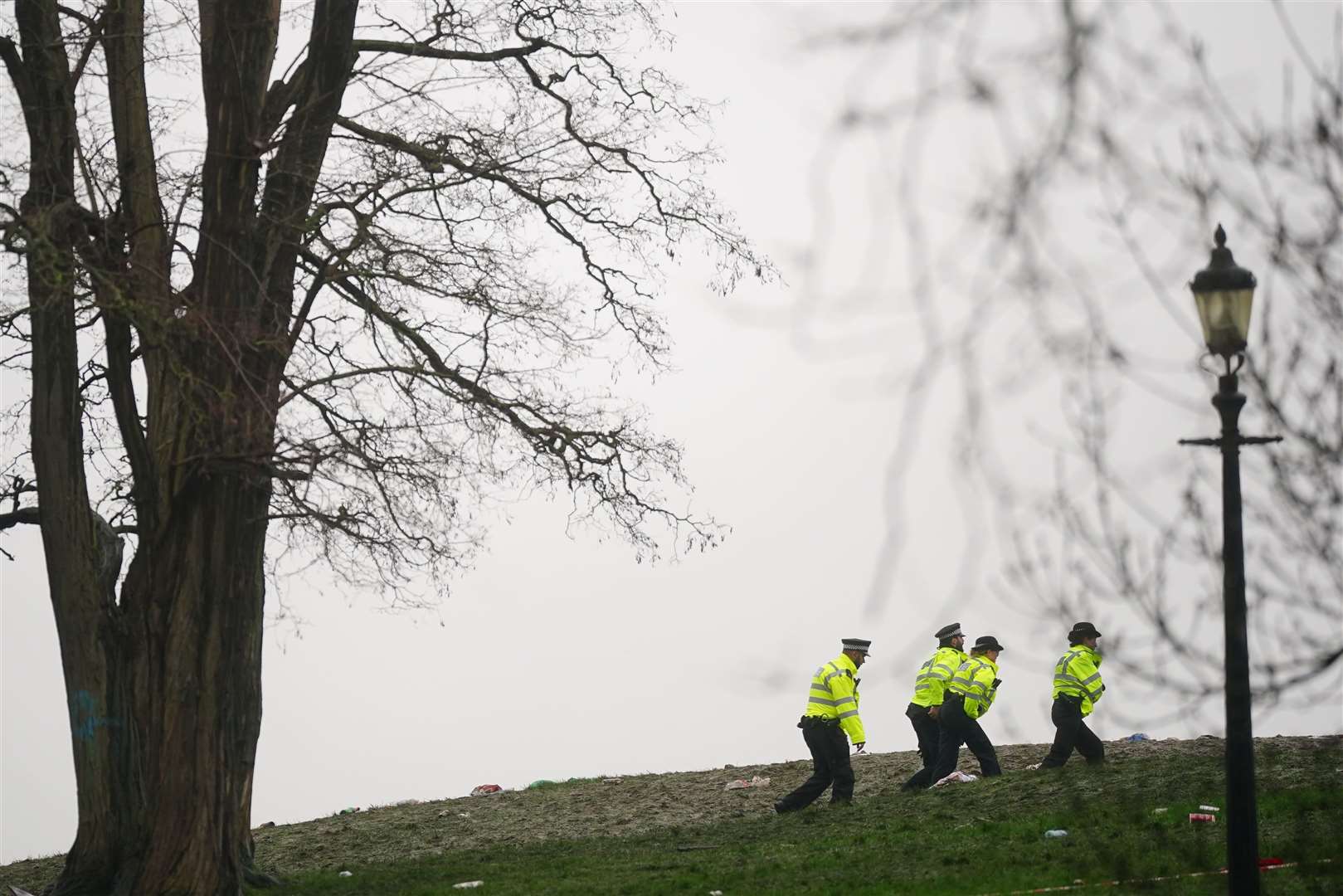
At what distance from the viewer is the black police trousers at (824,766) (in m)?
17.1

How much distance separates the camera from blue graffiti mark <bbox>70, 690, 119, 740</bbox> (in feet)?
46.4

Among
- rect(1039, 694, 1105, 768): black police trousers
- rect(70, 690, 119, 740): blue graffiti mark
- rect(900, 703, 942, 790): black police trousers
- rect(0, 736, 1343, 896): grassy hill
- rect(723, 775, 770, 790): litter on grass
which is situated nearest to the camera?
rect(0, 736, 1343, 896): grassy hill

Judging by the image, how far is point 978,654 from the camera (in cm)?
1788

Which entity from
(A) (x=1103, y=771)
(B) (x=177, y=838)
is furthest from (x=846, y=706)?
(B) (x=177, y=838)

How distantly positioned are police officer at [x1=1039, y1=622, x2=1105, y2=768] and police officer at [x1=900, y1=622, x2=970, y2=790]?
122 centimetres

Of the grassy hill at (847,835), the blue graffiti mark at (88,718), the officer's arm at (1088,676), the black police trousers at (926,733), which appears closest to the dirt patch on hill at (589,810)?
the grassy hill at (847,835)

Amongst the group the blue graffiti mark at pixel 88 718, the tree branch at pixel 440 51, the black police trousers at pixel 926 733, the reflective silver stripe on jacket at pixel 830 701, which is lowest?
the black police trousers at pixel 926 733

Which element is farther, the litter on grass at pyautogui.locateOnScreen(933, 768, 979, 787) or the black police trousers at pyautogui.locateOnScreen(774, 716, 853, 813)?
the litter on grass at pyautogui.locateOnScreen(933, 768, 979, 787)

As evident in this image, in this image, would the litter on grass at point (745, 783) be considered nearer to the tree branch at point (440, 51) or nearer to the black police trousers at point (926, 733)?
the black police trousers at point (926, 733)

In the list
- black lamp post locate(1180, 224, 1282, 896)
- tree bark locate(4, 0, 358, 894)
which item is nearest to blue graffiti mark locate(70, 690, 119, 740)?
tree bark locate(4, 0, 358, 894)

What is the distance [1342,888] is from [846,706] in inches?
336

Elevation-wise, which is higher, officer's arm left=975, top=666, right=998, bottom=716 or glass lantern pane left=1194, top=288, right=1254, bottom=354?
glass lantern pane left=1194, top=288, right=1254, bottom=354

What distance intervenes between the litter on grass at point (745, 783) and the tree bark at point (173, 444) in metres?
6.92

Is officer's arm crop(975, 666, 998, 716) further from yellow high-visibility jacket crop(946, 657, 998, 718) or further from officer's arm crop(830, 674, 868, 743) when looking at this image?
officer's arm crop(830, 674, 868, 743)
